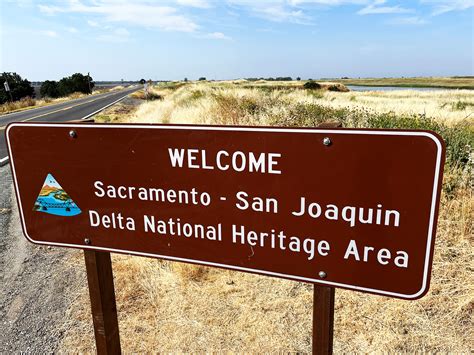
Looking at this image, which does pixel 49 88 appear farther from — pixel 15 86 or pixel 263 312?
pixel 263 312

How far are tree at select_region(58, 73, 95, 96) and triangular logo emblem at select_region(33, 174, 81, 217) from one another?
61.3 m

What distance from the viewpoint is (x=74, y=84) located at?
5884cm

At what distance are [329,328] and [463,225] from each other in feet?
8.70

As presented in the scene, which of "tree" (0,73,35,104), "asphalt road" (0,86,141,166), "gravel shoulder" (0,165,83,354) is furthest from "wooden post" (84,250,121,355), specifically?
"tree" (0,73,35,104)

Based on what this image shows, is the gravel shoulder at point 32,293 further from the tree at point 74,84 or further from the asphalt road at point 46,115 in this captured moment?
the tree at point 74,84

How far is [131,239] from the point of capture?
1.49 m

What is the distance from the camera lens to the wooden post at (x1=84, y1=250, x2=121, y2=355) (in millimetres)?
1677

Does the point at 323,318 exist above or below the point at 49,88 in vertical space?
below

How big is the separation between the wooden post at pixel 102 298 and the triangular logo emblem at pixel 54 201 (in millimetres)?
226

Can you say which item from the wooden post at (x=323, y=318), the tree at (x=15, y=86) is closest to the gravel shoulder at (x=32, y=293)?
the wooden post at (x=323, y=318)

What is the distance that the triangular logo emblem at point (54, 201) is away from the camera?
153 centimetres

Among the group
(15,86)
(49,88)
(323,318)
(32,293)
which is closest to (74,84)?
(49,88)

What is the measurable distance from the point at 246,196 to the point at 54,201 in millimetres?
878

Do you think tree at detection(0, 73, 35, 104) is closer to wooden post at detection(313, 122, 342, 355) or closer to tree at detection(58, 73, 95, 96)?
tree at detection(58, 73, 95, 96)
